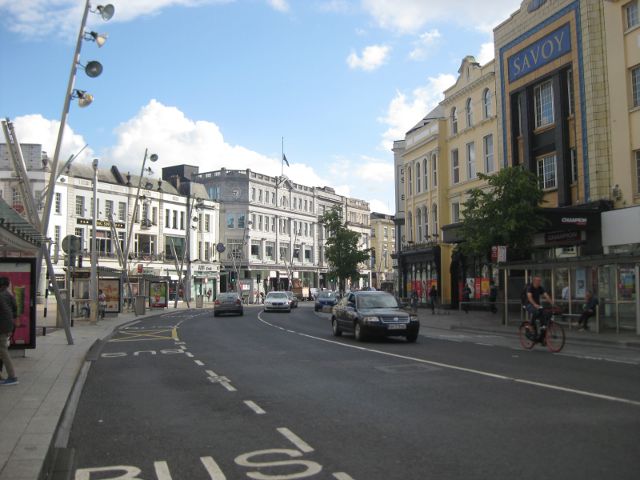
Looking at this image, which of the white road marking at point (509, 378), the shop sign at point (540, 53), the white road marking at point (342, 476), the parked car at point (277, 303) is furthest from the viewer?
the parked car at point (277, 303)

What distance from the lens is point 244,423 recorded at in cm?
784

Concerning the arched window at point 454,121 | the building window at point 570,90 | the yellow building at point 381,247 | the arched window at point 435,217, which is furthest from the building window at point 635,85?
the yellow building at point 381,247

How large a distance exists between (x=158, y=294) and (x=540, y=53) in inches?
1282

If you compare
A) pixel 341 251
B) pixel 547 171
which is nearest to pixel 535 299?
pixel 547 171

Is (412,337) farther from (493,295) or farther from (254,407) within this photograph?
(493,295)

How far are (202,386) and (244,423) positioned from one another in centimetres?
328

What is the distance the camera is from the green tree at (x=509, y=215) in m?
25.3

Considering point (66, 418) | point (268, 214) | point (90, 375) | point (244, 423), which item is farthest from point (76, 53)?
point (268, 214)

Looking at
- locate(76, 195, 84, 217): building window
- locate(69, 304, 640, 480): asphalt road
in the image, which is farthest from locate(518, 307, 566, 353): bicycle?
locate(76, 195, 84, 217): building window

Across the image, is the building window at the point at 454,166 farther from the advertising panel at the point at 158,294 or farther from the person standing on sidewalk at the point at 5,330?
the person standing on sidewalk at the point at 5,330

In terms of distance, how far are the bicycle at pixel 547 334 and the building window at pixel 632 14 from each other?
15.0m

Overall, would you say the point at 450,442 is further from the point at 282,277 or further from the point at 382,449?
the point at 282,277

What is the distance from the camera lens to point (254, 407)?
29.1ft

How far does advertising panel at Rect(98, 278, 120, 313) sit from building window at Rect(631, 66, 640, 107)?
25887 mm
